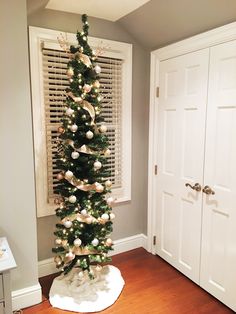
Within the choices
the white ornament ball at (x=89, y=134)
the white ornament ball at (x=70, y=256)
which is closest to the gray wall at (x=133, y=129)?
the white ornament ball at (x=70, y=256)

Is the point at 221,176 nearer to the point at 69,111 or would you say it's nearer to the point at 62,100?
the point at 69,111

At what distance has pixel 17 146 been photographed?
6.63ft

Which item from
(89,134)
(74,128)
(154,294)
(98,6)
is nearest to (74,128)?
(74,128)

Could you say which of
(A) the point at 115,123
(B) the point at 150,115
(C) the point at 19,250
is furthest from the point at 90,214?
(B) the point at 150,115

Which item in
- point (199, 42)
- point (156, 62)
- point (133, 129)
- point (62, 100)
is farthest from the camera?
point (133, 129)

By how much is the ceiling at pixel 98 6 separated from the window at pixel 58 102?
8.4 inches

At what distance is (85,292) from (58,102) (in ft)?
5.60

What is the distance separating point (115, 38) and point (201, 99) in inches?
44.1

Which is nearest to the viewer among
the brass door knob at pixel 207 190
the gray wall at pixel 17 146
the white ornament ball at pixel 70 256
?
the gray wall at pixel 17 146

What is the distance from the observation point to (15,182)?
205 centimetres

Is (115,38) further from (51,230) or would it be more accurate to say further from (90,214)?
(51,230)

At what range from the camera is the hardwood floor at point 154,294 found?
2.19 m

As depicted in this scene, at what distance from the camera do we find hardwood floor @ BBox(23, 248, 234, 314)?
2189mm

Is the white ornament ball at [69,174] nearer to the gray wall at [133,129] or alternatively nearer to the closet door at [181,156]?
the gray wall at [133,129]
